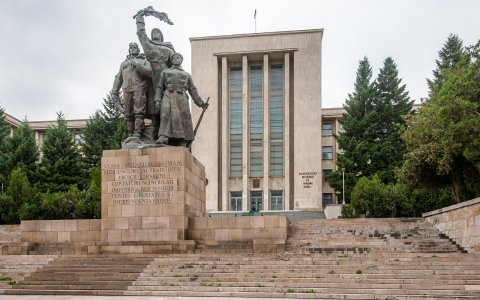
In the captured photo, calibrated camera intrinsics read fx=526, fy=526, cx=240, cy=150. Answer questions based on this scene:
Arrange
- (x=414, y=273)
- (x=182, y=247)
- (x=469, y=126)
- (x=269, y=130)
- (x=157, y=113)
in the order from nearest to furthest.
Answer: (x=414, y=273)
(x=182, y=247)
(x=157, y=113)
(x=469, y=126)
(x=269, y=130)

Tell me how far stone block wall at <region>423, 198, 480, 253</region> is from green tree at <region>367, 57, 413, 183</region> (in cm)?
2089

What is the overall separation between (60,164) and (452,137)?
29418mm

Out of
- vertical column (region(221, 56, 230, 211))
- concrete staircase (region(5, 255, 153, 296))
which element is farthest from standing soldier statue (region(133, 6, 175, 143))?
vertical column (region(221, 56, 230, 211))

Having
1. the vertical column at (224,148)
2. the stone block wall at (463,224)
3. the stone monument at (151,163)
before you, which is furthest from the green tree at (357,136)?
the stone monument at (151,163)

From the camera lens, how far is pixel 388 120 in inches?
1630

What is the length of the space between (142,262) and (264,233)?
3931 mm

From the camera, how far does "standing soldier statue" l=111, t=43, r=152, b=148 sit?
16.6 meters

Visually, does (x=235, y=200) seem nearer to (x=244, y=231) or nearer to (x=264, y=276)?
(x=244, y=231)

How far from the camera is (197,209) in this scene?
57.5 ft

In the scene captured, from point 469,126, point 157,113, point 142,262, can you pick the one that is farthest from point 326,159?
point 142,262

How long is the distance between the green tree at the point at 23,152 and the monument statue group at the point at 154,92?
1010 inches

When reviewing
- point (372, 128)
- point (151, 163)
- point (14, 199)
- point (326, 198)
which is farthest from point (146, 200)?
point (326, 198)

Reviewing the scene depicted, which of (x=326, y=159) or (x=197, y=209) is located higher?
(x=326, y=159)

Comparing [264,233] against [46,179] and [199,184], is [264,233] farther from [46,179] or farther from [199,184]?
[46,179]
